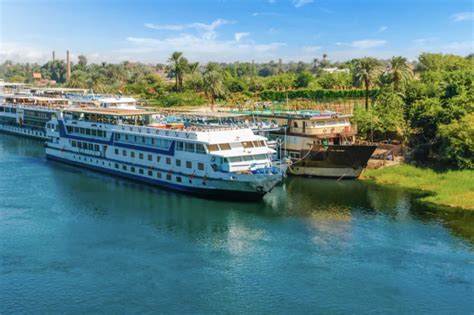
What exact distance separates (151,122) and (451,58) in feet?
282

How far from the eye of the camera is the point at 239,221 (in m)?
47.3

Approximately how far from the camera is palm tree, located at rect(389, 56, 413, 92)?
268ft

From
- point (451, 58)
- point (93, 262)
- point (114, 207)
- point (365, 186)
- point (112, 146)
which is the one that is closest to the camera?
point (93, 262)

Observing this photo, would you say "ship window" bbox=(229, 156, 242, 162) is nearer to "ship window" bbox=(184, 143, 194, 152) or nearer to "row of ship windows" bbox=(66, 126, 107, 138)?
"ship window" bbox=(184, 143, 194, 152)

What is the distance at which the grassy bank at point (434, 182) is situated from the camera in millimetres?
52469

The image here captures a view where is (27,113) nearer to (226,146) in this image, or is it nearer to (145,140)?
(145,140)

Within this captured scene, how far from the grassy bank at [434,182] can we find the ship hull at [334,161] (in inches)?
92.5

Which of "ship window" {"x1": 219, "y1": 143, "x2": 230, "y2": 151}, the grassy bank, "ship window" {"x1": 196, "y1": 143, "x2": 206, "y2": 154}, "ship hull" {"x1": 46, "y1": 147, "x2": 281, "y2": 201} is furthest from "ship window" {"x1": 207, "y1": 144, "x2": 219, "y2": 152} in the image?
the grassy bank

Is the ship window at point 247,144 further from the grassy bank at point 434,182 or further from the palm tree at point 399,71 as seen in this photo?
the palm tree at point 399,71

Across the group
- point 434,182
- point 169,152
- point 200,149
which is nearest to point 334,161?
point 434,182

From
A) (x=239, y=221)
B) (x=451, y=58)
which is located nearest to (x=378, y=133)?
(x=239, y=221)

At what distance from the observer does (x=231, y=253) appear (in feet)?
130

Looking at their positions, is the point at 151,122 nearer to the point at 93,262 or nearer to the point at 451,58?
the point at 93,262

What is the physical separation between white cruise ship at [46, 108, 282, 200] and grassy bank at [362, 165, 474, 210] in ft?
51.9
